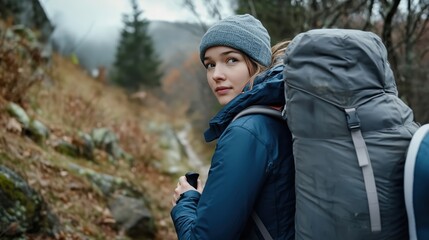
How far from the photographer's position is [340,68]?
1.34 m

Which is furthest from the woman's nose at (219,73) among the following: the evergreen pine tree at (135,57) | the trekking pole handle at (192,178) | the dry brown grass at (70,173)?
the evergreen pine tree at (135,57)

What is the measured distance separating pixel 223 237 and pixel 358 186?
0.50 meters

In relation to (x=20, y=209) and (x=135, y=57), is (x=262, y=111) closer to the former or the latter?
(x=20, y=209)

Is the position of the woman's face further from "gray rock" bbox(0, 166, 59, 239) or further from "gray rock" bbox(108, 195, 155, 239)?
"gray rock" bbox(108, 195, 155, 239)

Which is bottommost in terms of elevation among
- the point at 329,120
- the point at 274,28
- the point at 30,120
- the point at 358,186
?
the point at 274,28

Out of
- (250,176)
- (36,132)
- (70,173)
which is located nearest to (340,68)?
(250,176)

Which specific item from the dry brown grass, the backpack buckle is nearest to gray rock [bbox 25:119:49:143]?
the dry brown grass

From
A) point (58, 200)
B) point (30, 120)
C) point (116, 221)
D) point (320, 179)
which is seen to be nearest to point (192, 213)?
point (320, 179)

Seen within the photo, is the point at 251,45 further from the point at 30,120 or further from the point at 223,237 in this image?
the point at 30,120

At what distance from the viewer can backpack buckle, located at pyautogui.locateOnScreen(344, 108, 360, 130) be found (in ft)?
4.22

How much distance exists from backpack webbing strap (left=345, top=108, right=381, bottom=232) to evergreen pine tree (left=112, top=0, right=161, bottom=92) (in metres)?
27.9

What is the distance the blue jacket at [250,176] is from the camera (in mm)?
1501

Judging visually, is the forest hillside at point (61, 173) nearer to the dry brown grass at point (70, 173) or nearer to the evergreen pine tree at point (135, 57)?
the dry brown grass at point (70, 173)

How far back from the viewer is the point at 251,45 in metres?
1.88
